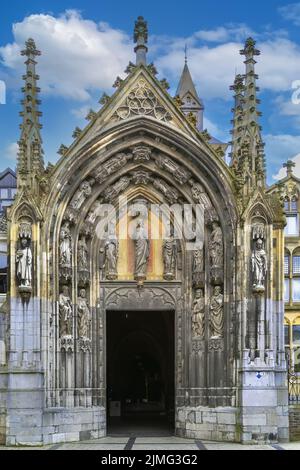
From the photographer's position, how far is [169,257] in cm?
2303

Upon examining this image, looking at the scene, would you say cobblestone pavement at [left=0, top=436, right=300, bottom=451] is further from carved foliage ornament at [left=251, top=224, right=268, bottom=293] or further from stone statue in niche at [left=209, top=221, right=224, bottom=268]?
stone statue in niche at [left=209, top=221, right=224, bottom=268]

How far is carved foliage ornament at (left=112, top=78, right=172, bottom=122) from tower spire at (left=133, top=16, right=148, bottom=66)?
88 cm

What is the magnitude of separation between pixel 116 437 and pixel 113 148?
806 centimetres

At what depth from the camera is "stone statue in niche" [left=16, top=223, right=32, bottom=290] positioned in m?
20.9

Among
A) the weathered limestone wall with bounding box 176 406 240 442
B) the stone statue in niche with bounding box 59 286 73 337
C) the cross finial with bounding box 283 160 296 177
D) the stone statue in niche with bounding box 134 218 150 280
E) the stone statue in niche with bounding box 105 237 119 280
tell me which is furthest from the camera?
the cross finial with bounding box 283 160 296 177

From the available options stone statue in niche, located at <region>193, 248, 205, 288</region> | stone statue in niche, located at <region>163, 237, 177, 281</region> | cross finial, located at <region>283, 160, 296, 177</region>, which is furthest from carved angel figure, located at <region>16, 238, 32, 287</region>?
cross finial, located at <region>283, 160, 296, 177</region>

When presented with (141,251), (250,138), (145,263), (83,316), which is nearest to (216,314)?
(145,263)

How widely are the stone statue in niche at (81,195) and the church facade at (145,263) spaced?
41 mm

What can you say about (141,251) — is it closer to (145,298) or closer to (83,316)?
(145,298)

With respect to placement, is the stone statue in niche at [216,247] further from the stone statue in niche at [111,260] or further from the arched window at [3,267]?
the arched window at [3,267]

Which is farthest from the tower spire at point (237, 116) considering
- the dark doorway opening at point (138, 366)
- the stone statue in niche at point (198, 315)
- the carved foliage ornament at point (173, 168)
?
the dark doorway opening at point (138, 366)
